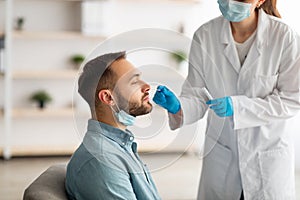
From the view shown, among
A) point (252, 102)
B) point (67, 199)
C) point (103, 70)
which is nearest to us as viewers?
point (103, 70)

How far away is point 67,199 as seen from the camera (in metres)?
1.58

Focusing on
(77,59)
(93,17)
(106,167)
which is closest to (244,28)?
(106,167)

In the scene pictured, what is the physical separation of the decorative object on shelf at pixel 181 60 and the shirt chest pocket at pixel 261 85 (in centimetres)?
44

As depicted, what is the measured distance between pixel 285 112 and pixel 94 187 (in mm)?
748

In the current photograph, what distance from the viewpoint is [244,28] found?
2.04m

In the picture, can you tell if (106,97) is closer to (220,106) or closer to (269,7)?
(220,106)

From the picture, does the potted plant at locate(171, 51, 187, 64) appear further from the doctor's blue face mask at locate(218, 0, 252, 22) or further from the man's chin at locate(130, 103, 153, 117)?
the doctor's blue face mask at locate(218, 0, 252, 22)

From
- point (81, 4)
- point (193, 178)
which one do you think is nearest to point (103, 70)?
point (193, 178)

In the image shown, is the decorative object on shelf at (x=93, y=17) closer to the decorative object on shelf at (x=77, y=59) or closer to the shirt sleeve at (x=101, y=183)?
the decorative object on shelf at (x=77, y=59)

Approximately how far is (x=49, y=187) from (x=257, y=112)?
72 centimetres

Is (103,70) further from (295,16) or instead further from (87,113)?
(295,16)

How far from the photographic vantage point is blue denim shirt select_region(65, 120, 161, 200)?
4.90ft

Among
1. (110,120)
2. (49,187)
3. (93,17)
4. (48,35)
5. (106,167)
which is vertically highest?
(110,120)

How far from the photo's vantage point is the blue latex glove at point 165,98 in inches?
59.6
